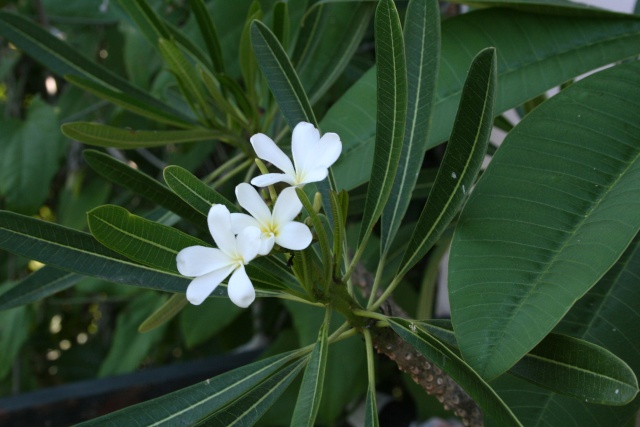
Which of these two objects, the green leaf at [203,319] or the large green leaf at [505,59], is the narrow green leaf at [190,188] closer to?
the large green leaf at [505,59]

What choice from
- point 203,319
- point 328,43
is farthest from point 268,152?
point 203,319

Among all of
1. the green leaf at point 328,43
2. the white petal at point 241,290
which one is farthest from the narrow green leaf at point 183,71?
the white petal at point 241,290

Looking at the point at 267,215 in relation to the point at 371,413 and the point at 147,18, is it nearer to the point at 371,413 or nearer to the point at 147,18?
the point at 371,413

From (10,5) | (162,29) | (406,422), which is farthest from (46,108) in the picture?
(406,422)

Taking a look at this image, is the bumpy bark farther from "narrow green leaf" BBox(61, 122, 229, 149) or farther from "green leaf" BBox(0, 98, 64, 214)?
"green leaf" BBox(0, 98, 64, 214)

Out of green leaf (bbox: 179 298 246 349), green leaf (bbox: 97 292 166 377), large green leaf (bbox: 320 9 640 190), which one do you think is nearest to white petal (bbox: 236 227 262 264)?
large green leaf (bbox: 320 9 640 190)

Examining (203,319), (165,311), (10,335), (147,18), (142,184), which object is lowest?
(10,335)
